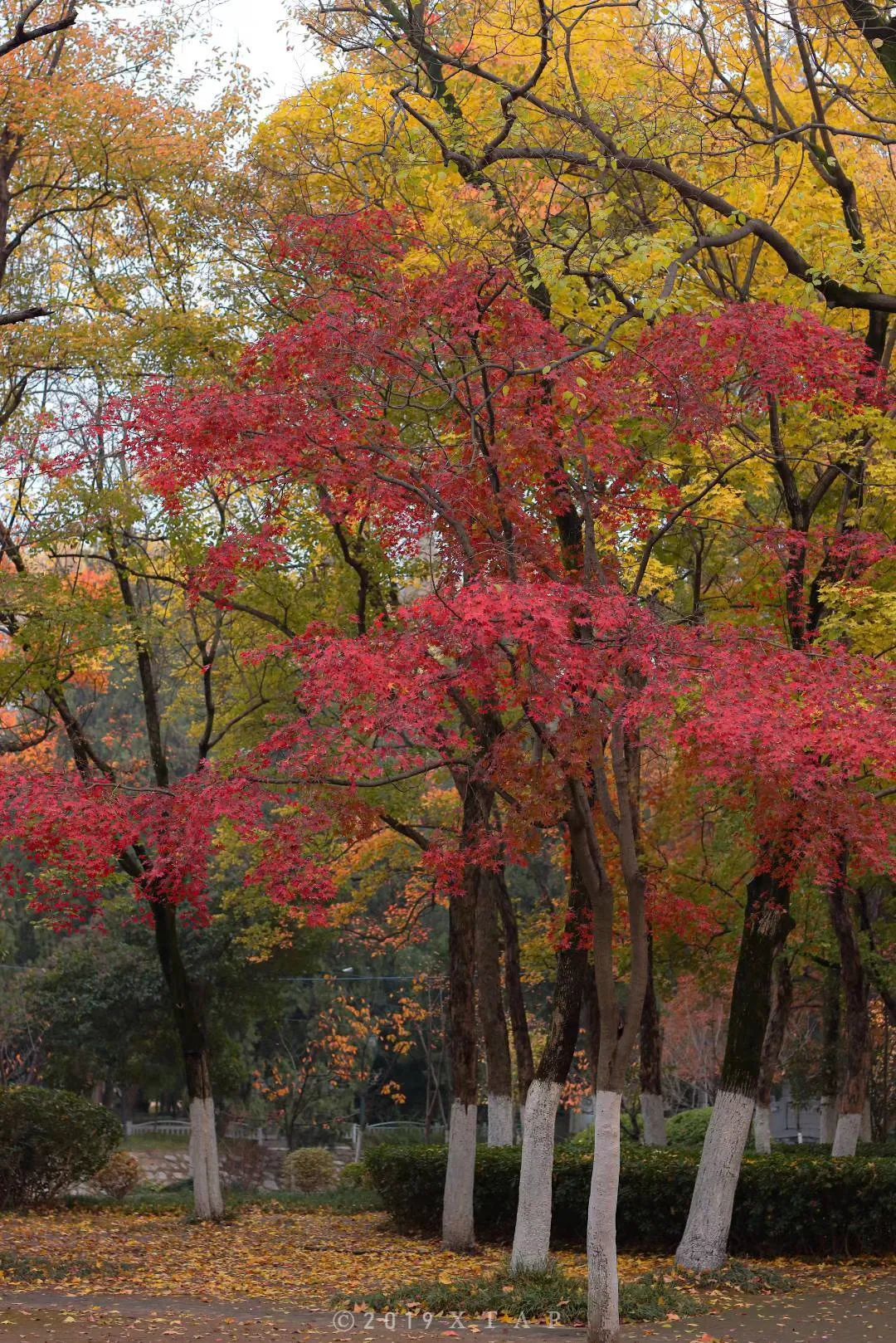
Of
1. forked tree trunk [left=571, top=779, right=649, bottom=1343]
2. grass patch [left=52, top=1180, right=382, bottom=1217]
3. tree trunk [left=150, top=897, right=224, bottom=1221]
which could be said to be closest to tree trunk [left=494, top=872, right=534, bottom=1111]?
grass patch [left=52, top=1180, right=382, bottom=1217]

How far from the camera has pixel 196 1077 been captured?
637 inches

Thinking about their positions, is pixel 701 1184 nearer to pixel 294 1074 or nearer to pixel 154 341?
pixel 154 341

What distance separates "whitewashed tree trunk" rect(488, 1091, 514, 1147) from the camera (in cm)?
1644

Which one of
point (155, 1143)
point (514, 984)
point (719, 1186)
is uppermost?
point (514, 984)

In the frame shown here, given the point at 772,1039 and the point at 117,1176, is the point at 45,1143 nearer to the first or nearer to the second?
the point at 117,1176

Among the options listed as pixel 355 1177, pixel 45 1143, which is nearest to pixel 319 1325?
pixel 45 1143

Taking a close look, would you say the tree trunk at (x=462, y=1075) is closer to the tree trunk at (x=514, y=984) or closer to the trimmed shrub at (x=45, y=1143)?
the tree trunk at (x=514, y=984)

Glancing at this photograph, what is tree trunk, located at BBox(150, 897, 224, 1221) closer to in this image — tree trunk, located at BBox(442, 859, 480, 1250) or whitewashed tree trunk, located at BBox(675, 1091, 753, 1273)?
tree trunk, located at BBox(442, 859, 480, 1250)

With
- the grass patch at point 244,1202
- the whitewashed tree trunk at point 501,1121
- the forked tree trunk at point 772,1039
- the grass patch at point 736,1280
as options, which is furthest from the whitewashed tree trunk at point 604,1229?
the grass patch at point 244,1202

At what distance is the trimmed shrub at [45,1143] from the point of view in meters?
18.0

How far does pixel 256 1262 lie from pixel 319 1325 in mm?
3968

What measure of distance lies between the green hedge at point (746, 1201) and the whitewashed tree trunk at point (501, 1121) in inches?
46.2

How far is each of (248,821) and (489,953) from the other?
23.4 ft

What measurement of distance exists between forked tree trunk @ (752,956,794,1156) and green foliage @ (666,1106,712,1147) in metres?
0.90
